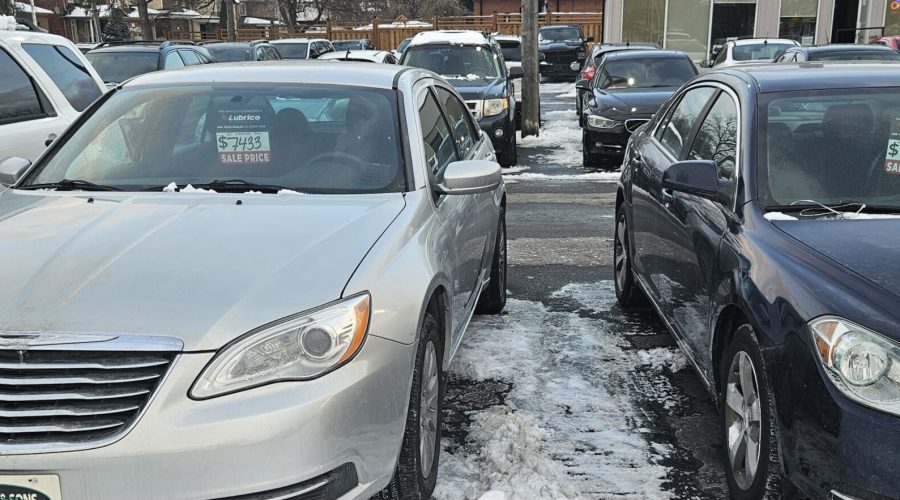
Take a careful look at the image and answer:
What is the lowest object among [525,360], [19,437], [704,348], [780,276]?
[525,360]

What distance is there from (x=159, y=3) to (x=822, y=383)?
2872 inches

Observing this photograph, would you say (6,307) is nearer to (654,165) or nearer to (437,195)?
(437,195)

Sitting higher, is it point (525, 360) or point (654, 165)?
point (654, 165)

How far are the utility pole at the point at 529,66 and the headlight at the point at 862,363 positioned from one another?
13.2 metres

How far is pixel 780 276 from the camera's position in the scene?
9.59 feet

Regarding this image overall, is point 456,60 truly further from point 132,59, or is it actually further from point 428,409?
point 428,409

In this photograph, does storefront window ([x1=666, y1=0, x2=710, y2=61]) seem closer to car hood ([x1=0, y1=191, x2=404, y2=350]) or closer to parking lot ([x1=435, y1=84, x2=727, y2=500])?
parking lot ([x1=435, y1=84, x2=727, y2=500])

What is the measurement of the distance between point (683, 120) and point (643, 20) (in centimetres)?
2516

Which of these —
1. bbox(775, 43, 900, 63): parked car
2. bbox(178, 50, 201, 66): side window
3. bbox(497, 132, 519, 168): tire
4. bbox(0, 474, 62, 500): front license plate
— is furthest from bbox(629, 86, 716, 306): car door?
bbox(178, 50, 201, 66): side window

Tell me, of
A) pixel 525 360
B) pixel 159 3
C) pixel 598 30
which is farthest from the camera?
pixel 159 3

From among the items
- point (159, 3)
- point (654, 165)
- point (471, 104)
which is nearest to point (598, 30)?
point (471, 104)

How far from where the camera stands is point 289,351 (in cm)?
252

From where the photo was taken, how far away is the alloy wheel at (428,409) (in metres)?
3.06

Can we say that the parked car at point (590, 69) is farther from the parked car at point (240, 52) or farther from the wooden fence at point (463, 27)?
the wooden fence at point (463, 27)
